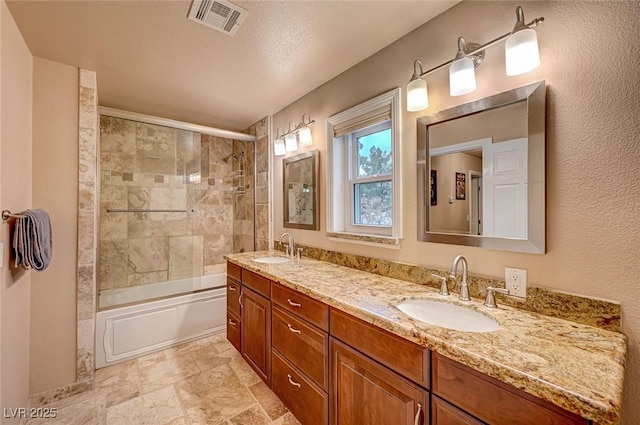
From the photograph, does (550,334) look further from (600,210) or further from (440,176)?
(440,176)

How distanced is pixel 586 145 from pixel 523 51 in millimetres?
431

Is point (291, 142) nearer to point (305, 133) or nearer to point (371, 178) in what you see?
point (305, 133)

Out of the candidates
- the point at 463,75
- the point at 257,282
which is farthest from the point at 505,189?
the point at 257,282

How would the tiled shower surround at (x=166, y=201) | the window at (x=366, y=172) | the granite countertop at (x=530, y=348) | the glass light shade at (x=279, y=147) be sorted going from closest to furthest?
the granite countertop at (x=530, y=348) → the window at (x=366, y=172) → the glass light shade at (x=279, y=147) → the tiled shower surround at (x=166, y=201)

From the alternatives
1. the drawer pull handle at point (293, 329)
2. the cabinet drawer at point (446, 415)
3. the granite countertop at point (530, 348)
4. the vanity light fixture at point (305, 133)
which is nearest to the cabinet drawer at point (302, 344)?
the drawer pull handle at point (293, 329)

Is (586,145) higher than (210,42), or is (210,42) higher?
(210,42)

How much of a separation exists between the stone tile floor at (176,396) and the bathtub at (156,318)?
131 mm

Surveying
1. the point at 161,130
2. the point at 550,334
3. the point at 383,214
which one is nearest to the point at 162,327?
the point at 161,130

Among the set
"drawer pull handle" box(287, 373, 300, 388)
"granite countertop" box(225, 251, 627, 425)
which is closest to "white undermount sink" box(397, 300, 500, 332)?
"granite countertop" box(225, 251, 627, 425)

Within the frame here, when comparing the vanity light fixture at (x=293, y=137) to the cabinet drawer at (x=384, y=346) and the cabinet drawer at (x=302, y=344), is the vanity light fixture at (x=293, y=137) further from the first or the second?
the cabinet drawer at (x=384, y=346)

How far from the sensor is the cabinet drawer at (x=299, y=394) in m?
1.39

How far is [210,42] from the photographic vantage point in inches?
66.9

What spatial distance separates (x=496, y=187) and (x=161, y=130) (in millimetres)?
3185

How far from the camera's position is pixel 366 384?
1149 mm
